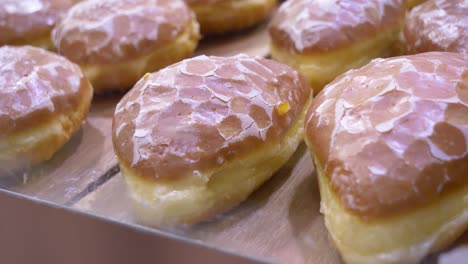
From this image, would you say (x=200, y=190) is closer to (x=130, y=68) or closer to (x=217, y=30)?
(x=130, y=68)

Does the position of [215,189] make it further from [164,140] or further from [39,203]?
[39,203]

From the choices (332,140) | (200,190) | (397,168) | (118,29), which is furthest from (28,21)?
(397,168)

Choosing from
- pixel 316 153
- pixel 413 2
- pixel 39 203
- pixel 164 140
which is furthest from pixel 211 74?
A: pixel 413 2

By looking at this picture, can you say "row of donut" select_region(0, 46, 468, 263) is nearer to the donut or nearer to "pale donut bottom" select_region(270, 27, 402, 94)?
the donut

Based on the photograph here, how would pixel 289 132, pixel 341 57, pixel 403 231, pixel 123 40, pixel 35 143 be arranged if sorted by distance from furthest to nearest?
pixel 123 40 < pixel 341 57 < pixel 35 143 < pixel 289 132 < pixel 403 231

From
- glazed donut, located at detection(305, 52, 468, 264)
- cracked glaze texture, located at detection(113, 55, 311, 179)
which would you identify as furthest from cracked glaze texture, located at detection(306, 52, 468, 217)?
cracked glaze texture, located at detection(113, 55, 311, 179)

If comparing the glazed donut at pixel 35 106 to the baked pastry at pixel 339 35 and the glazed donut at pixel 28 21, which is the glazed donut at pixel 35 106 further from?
the baked pastry at pixel 339 35
